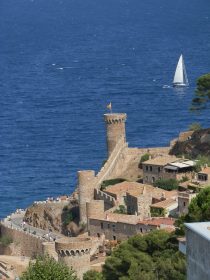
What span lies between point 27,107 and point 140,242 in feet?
275

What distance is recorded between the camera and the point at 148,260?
49844mm

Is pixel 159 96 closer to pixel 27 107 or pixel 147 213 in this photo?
pixel 27 107

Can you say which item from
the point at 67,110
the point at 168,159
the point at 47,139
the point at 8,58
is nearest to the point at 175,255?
the point at 168,159

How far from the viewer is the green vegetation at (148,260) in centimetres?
4747

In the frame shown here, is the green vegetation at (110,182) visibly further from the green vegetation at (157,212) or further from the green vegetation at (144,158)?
the green vegetation at (157,212)

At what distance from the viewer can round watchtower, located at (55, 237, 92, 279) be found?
5394 cm

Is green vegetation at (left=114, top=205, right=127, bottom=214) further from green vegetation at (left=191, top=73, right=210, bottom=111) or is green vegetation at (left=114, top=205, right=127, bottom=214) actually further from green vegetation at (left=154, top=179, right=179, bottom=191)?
green vegetation at (left=191, top=73, right=210, bottom=111)

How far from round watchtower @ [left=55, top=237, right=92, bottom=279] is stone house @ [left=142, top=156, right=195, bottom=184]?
14.3 m

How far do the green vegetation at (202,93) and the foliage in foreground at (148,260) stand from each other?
70.9ft

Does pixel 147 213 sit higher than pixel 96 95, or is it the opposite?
pixel 96 95

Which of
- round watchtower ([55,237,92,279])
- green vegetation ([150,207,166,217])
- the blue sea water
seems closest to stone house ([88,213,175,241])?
green vegetation ([150,207,166,217])

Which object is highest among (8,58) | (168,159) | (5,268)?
(8,58)

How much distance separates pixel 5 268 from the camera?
6259 centimetres

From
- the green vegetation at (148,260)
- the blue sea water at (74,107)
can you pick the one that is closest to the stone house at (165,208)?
the green vegetation at (148,260)
